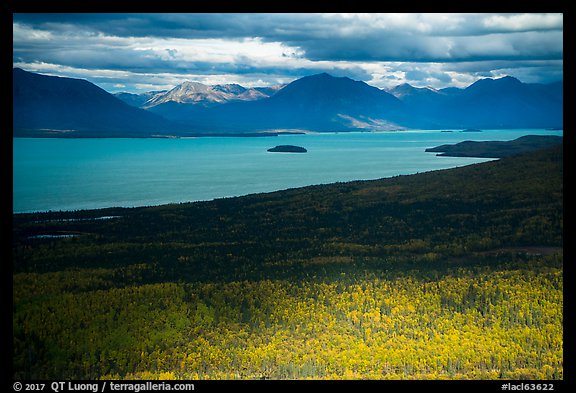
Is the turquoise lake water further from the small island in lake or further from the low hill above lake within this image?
the low hill above lake

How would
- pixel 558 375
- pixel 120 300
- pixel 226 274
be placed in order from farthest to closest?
1. pixel 226 274
2. pixel 120 300
3. pixel 558 375

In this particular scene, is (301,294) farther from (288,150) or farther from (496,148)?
(288,150)

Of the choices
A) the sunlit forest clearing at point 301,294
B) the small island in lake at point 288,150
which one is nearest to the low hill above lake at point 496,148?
the small island in lake at point 288,150

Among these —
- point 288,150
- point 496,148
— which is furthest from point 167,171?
point 496,148

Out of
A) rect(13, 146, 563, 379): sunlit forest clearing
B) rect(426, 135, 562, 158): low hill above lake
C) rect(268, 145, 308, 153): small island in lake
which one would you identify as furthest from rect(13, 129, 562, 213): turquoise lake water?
rect(13, 146, 563, 379): sunlit forest clearing

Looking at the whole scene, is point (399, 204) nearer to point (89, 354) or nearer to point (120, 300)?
point (120, 300)

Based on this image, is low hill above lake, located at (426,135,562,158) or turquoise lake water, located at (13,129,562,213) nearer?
turquoise lake water, located at (13,129,562,213)
